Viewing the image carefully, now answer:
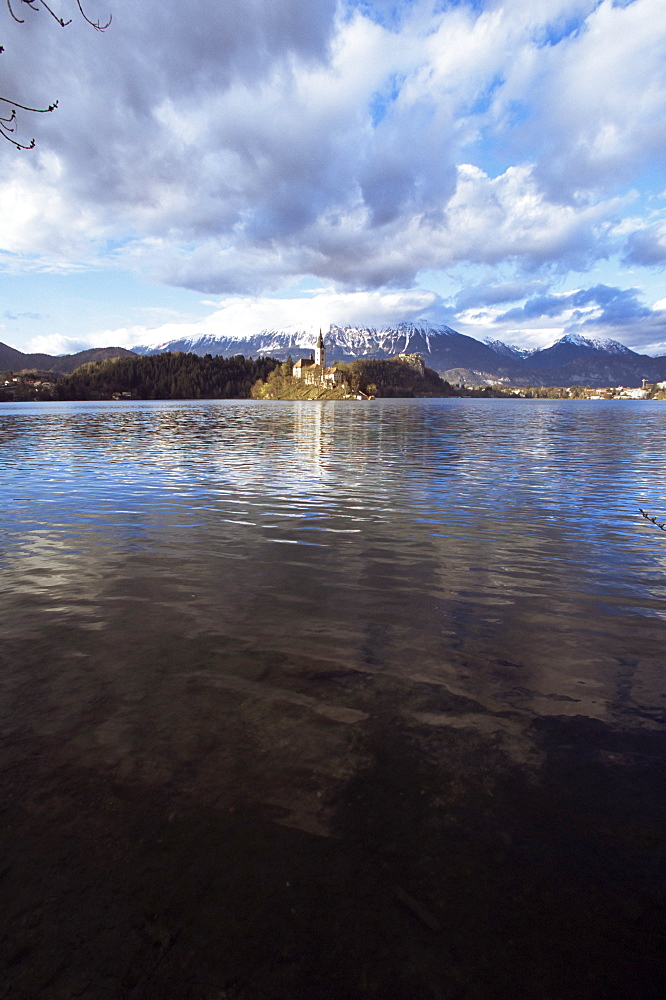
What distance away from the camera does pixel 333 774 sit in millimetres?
5977

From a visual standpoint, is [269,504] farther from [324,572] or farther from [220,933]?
[220,933]

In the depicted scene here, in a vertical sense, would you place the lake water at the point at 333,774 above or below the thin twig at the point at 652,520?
above

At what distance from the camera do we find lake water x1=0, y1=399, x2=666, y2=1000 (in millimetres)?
4055

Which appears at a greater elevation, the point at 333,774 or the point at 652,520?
the point at 333,774

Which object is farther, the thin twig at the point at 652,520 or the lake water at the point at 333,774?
the thin twig at the point at 652,520

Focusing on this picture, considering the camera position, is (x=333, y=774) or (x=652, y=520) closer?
(x=333, y=774)

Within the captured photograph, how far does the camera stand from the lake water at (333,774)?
4.05 meters

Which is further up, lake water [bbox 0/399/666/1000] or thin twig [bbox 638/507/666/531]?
Result: lake water [bbox 0/399/666/1000]

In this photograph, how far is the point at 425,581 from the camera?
12.9 meters

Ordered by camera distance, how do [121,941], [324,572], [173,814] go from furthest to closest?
[324,572], [173,814], [121,941]

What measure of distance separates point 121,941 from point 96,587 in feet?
30.6

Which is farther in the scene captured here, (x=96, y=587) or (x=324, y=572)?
(x=324, y=572)

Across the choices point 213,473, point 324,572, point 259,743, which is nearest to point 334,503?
point 324,572

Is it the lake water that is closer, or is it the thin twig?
the lake water
